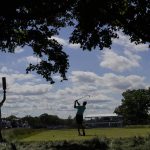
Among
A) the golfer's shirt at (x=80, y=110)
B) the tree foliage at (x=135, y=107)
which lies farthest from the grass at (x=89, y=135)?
the tree foliage at (x=135, y=107)

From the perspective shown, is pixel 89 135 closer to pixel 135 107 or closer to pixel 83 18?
pixel 83 18

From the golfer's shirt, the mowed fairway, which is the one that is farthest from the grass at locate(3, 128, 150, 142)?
the golfer's shirt

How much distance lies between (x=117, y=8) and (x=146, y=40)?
5.02ft

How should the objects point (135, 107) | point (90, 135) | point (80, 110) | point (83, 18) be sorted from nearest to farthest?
point (83, 18)
point (90, 135)
point (80, 110)
point (135, 107)

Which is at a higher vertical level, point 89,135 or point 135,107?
point 135,107

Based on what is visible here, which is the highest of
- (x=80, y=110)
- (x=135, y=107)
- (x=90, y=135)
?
(x=135, y=107)

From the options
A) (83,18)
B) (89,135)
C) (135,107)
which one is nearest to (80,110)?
(89,135)

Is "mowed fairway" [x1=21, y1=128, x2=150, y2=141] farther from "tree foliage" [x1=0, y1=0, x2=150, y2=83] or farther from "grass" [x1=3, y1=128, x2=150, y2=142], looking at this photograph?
"tree foliage" [x1=0, y1=0, x2=150, y2=83]

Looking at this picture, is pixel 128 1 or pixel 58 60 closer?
pixel 128 1

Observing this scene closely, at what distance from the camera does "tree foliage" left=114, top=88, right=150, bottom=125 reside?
149000 mm

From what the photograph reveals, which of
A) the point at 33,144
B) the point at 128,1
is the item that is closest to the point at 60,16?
the point at 128,1

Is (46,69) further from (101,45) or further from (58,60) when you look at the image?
(101,45)

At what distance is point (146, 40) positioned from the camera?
62.5 ft

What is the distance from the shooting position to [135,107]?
15200 centimetres
